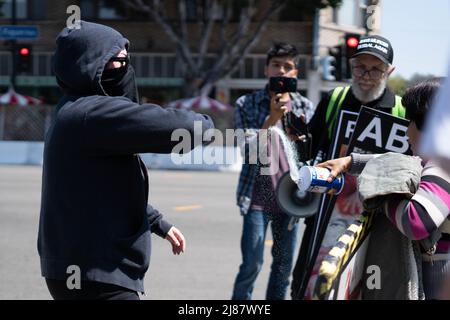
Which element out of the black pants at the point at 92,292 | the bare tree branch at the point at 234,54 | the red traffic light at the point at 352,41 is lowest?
the bare tree branch at the point at 234,54

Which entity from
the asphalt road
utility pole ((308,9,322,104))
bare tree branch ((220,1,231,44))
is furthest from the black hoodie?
utility pole ((308,9,322,104))

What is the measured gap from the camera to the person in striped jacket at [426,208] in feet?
8.26

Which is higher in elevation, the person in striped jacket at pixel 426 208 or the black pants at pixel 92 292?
the person in striped jacket at pixel 426 208

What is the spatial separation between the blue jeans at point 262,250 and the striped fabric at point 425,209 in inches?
96.7

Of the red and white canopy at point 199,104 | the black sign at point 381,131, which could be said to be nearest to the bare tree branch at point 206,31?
the red and white canopy at point 199,104

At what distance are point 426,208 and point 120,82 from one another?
119cm

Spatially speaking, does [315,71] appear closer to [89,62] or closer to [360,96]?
[360,96]

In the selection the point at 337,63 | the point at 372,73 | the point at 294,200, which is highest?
the point at 372,73

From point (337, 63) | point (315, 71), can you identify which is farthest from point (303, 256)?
point (315, 71)

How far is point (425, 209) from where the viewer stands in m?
2.52

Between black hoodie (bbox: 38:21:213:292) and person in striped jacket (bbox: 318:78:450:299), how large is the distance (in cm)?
69

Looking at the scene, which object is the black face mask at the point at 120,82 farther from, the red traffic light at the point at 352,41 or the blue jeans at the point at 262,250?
the red traffic light at the point at 352,41

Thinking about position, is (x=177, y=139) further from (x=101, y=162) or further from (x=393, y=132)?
(x=393, y=132)

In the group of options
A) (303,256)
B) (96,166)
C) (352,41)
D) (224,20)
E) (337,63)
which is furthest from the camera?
(224,20)
